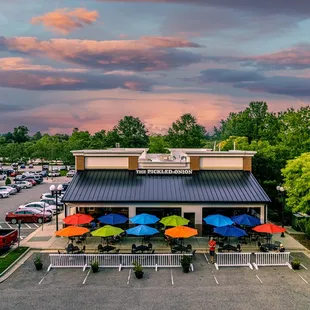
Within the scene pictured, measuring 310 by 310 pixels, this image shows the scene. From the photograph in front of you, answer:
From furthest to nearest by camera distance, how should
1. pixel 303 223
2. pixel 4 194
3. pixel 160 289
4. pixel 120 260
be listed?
pixel 4 194, pixel 303 223, pixel 120 260, pixel 160 289

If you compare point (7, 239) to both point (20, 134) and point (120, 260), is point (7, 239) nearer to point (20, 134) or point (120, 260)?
point (120, 260)

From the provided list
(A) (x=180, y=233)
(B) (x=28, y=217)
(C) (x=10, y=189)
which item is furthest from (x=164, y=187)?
(C) (x=10, y=189)

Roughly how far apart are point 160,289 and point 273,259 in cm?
872

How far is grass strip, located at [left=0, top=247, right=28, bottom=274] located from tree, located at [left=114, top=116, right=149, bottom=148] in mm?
74491

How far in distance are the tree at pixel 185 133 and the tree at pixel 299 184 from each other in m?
58.6

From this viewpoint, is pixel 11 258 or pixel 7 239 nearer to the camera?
pixel 11 258

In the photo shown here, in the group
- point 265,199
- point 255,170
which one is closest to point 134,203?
point 265,199

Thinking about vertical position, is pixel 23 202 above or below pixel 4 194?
below

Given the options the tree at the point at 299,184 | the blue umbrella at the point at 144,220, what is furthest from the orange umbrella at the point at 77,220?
the tree at the point at 299,184

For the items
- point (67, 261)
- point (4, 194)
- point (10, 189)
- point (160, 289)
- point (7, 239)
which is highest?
point (7, 239)

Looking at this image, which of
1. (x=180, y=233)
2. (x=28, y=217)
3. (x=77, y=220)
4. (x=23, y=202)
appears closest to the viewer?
(x=180, y=233)

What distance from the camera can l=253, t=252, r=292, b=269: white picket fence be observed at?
2477 cm

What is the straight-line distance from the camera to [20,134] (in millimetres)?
181750

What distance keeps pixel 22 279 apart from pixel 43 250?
5854mm
